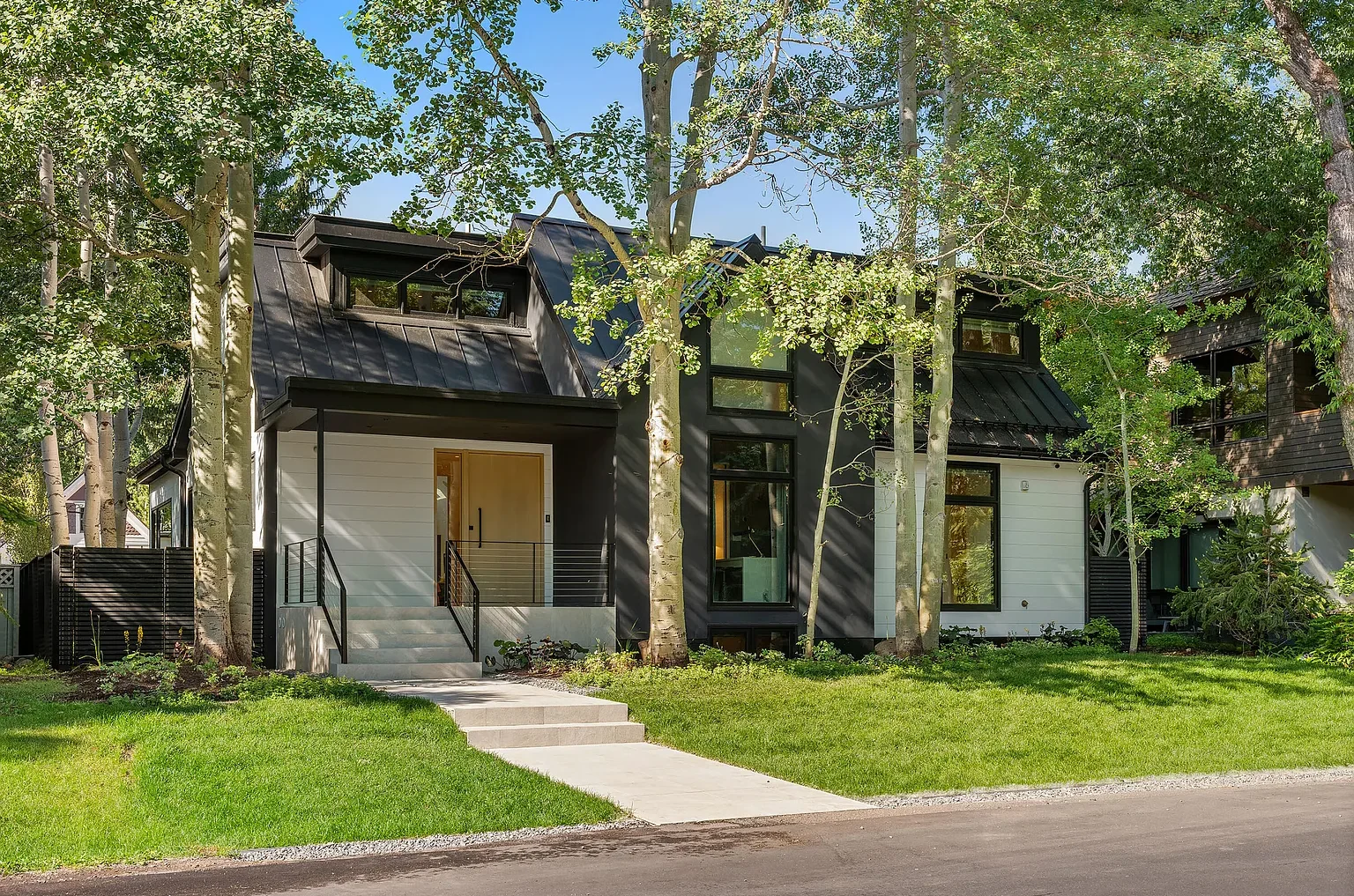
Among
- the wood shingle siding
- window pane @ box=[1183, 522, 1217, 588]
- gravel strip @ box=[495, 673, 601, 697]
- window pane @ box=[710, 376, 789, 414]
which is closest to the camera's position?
gravel strip @ box=[495, 673, 601, 697]

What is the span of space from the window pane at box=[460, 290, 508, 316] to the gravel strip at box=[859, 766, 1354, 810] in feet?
34.0

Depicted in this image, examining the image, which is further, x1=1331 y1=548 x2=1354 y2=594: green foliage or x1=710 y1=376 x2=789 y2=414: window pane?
x1=710 y1=376 x2=789 y2=414: window pane

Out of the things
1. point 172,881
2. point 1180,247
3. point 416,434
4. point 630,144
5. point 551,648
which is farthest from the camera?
point 1180,247

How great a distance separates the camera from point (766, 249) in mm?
17203

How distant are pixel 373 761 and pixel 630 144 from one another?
6687 millimetres

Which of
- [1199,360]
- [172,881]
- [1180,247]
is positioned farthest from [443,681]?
[1199,360]

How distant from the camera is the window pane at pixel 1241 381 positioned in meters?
22.4

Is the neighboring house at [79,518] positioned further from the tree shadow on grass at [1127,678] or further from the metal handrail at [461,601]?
the tree shadow on grass at [1127,678]

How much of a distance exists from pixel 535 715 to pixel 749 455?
250 inches

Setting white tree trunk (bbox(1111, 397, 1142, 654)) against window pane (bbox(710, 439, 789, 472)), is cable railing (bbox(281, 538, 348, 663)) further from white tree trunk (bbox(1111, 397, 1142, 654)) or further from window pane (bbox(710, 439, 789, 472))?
white tree trunk (bbox(1111, 397, 1142, 654))

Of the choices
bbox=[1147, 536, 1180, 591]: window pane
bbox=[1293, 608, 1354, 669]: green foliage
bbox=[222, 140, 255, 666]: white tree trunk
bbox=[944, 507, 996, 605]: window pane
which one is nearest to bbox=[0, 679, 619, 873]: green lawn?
bbox=[222, 140, 255, 666]: white tree trunk

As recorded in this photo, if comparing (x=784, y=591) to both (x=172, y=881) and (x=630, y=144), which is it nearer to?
(x=630, y=144)

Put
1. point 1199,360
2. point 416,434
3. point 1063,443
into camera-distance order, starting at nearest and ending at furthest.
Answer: point 416,434 < point 1063,443 < point 1199,360

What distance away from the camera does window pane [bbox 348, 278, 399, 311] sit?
16.1 m
